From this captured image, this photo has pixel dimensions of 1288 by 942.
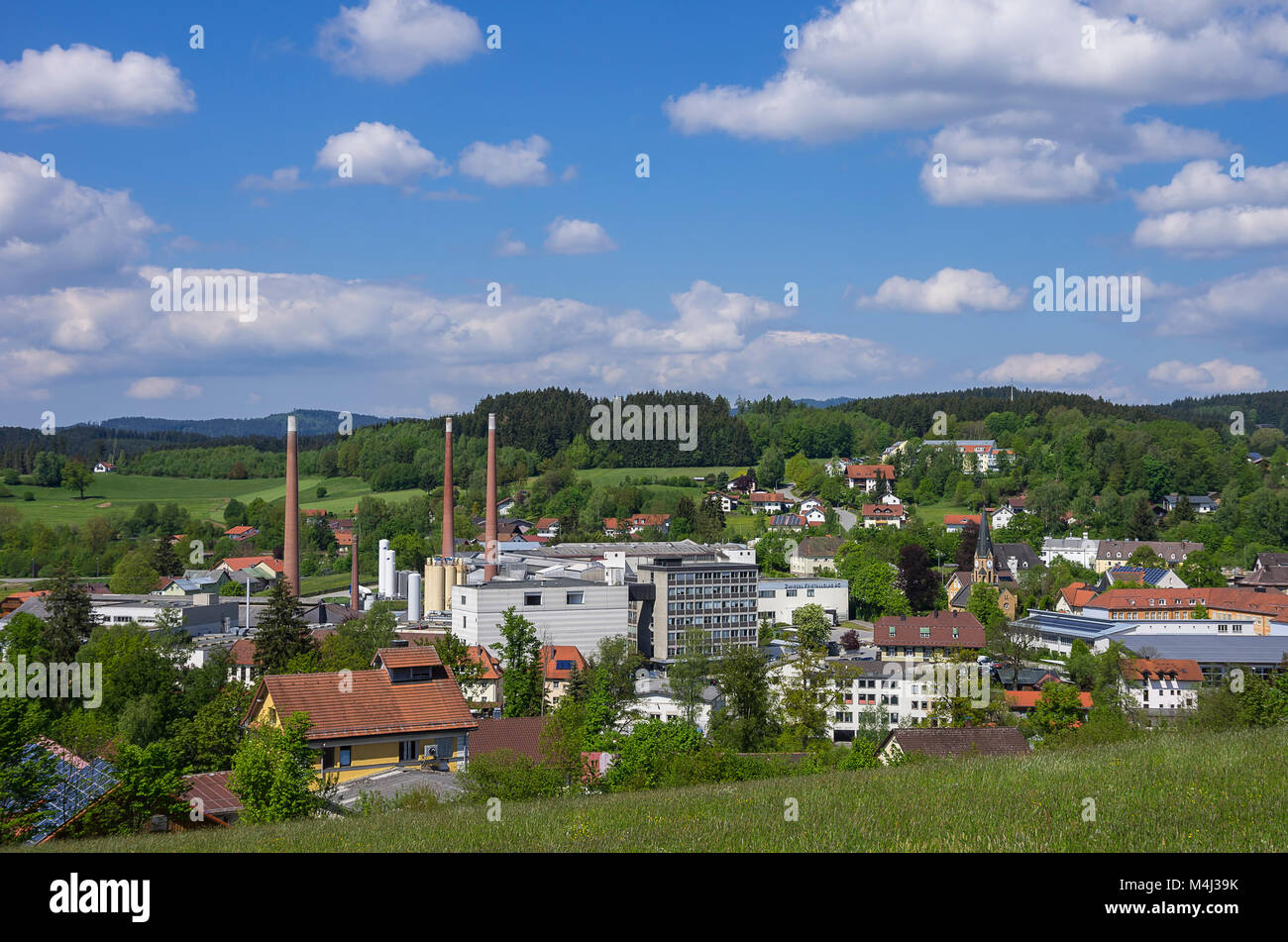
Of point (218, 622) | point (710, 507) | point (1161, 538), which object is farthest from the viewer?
point (710, 507)

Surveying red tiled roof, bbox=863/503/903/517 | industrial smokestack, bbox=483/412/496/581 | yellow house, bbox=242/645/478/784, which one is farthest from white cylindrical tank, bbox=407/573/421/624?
red tiled roof, bbox=863/503/903/517

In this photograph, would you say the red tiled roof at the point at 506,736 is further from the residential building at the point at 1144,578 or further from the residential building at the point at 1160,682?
the residential building at the point at 1144,578

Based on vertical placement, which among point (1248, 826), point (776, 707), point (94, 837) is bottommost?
point (776, 707)

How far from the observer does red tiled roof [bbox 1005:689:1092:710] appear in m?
60.4

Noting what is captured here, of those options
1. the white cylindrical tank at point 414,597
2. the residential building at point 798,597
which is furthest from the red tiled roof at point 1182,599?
the white cylindrical tank at point 414,597

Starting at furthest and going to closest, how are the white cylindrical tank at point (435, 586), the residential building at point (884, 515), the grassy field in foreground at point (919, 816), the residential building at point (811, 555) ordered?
the residential building at point (884, 515), the residential building at point (811, 555), the white cylindrical tank at point (435, 586), the grassy field in foreground at point (919, 816)

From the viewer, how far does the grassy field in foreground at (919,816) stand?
1126 centimetres

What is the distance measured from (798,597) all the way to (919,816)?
87.9m

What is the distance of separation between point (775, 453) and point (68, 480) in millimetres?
102677

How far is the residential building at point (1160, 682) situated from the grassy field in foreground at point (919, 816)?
171 ft

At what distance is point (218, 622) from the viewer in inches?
3423

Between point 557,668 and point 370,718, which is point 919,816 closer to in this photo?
point 370,718
